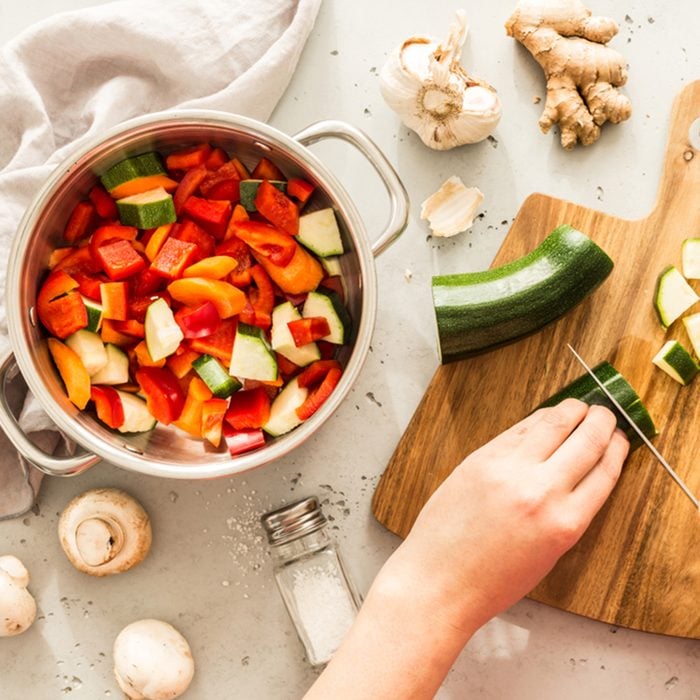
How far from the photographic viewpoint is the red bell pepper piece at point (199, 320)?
59.3 inches

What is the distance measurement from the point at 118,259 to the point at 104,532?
1.79 ft

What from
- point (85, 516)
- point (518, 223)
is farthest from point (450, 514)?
point (85, 516)

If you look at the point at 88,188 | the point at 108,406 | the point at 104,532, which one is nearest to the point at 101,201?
the point at 88,188

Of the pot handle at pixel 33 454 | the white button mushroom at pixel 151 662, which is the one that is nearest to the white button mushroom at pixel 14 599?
the white button mushroom at pixel 151 662

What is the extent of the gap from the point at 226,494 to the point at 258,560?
155 mm

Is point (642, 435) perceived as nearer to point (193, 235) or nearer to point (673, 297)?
point (673, 297)

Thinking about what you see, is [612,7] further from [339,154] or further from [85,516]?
[85,516]

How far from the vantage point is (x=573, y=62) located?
5.47 ft

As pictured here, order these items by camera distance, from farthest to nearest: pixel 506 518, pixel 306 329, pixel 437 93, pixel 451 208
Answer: pixel 451 208 → pixel 437 93 → pixel 306 329 → pixel 506 518

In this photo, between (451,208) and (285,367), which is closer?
(285,367)

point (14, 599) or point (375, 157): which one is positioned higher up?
point (375, 157)

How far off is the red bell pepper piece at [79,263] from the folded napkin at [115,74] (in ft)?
0.53

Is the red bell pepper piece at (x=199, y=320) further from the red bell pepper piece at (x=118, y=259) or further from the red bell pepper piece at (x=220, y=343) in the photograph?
the red bell pepper piece at (x=118, y=259)

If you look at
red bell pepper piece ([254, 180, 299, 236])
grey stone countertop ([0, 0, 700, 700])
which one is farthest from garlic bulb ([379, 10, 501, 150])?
red bell pepper piece ([254, 180, 299, 236])
